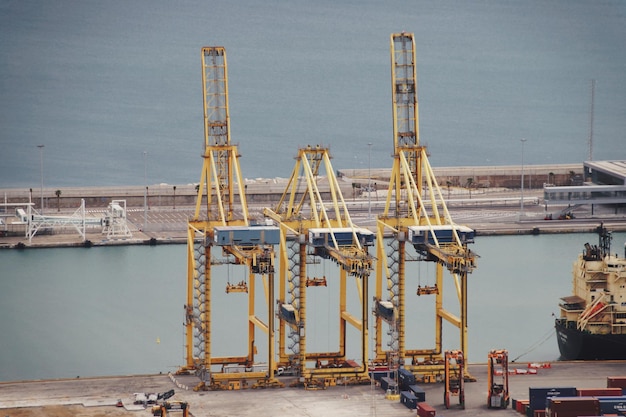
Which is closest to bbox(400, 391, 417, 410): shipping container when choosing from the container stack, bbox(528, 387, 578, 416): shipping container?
the container stack

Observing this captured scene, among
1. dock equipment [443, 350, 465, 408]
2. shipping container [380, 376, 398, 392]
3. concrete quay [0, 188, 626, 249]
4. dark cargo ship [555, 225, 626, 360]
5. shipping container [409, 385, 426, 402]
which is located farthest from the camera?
concrete quay [0, 188, 626, 249]

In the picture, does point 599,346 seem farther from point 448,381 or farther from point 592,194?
point 592,194

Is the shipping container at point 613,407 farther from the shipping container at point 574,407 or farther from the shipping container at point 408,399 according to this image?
the shipping container at point 408,399

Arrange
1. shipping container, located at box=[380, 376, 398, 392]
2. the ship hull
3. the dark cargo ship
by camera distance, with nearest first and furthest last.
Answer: shipping container, located at box=[380, 376, 398, 392] < the ship hull < the dark cargo ship

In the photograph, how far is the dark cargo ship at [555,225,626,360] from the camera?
8400 cm

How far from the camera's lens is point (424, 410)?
7112 centimetres

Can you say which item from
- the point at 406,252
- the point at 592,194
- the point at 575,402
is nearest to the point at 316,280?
the point at 406,252

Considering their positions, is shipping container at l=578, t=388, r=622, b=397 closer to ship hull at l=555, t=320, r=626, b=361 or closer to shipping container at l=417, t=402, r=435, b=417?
shipping container at l=417, t=402, r=435, b=417

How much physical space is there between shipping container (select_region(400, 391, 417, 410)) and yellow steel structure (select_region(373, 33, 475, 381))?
3.23 metres

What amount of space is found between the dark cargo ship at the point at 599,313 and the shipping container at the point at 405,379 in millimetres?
11217

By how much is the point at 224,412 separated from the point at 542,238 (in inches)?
1952

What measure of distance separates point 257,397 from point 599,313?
59.2 ft

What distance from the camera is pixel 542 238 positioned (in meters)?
118

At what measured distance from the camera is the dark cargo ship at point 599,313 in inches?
3307
